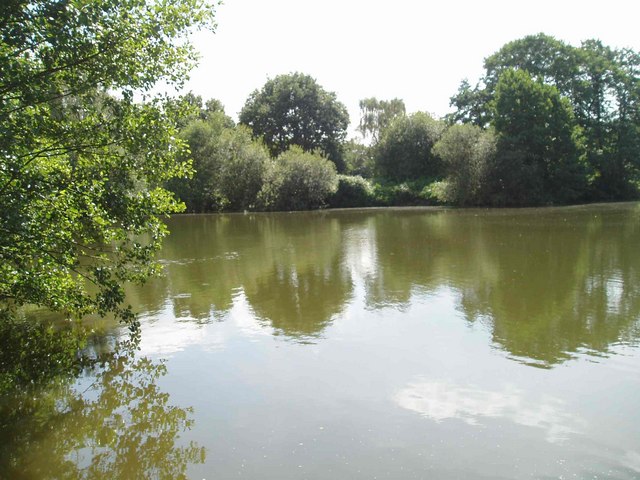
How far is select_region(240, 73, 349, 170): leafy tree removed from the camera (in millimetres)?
73312

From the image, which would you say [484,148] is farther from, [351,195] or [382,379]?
[382,379]

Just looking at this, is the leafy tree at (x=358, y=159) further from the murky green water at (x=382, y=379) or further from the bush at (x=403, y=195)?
the murky green water at (x=382, y=379)

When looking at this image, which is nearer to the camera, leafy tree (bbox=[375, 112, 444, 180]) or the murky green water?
the murky green water

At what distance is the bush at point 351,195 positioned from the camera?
61.3 m

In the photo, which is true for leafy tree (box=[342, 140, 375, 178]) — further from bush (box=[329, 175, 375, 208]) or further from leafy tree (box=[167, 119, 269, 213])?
leafy tree (box=[167, 119, 269, 213])

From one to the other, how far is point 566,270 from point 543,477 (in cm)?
1268

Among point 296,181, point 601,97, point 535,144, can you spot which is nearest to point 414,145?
point 535,144

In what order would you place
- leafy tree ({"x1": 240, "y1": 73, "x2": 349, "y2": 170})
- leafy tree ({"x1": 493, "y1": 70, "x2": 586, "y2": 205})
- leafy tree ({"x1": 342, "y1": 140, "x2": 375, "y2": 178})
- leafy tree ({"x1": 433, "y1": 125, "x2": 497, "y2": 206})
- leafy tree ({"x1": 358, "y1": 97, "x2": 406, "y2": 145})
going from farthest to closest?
1. leafy tree ({"x1": 358, "y1": 97, "x2": 406, "y2": 145})
2. leafy tree ({"x1": 342, "y1": 140, "x2": 375, "y2": 178})
3. leafy tree ({"x1": 240, "y1": 73, "x2": 349, "y2": 170})
4. leafy tree ({"x1": 433, "y1": 125, "x2": 497, "y2": 206})
5. leafy tree ({"x1": 493, "y1": 70, "x2": 586, "y2": 205})

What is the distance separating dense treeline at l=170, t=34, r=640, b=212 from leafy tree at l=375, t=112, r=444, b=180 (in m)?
0.13

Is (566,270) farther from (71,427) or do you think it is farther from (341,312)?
(71,427)

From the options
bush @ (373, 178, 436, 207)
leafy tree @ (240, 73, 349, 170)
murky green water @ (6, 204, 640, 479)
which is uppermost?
leafy tree @ (240, 73, 349, 170)

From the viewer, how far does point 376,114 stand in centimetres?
8562

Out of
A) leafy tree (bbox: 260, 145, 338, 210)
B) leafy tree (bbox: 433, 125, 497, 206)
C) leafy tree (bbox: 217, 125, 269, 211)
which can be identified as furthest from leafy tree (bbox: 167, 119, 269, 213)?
leafy tree (bbox: 433, 125, 497, 206)

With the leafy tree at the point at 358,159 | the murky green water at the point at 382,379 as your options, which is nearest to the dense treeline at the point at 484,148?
the leafy tree at the point at 358,159
